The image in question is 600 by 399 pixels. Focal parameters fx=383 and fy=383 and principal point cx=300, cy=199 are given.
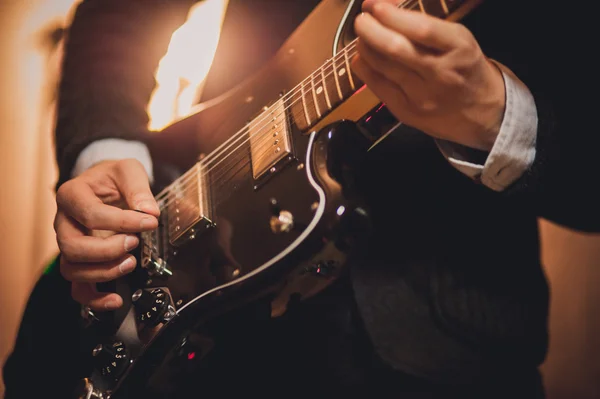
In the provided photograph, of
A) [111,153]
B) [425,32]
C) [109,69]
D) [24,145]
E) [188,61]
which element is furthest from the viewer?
[24,145]

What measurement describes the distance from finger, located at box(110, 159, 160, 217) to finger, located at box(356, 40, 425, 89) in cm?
37

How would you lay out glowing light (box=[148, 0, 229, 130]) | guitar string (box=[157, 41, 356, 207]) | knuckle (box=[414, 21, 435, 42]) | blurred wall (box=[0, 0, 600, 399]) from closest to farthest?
1. knuckle (box=[414, 21, 435, 42])
2. guitar string (box=[157, 41, 356, 207])
3. glowing light (box=[148, 0, 229, 130])
4. blurred wall (box=[0, 0, 600, 399])

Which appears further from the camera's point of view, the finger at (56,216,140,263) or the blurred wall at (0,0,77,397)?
the blurred wall at (0,0,77,397)

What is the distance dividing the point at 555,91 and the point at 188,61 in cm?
90

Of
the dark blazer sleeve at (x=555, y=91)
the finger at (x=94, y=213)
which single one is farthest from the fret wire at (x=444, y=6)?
the finger at (x=94, y=213)

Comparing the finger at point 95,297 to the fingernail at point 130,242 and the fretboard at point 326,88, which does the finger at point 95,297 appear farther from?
the fretboard at point 326,88

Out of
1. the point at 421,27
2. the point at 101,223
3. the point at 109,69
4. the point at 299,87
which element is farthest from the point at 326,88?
the point at 109,69

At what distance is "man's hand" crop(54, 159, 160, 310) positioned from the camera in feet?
1.83

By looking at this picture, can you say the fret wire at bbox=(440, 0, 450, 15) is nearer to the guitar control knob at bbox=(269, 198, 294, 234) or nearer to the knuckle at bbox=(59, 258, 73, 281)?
the guitar control knob at bbox=(269, 198, 294, 234)

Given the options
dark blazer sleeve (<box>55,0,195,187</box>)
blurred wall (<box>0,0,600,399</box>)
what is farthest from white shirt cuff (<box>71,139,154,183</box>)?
blurred wall (<box>0,0,600,399</box>)

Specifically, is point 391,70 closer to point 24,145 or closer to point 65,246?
point 65,246

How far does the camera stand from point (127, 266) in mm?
569

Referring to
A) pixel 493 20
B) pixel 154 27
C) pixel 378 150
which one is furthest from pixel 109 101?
pixel 493 20

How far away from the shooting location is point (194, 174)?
669 mm
